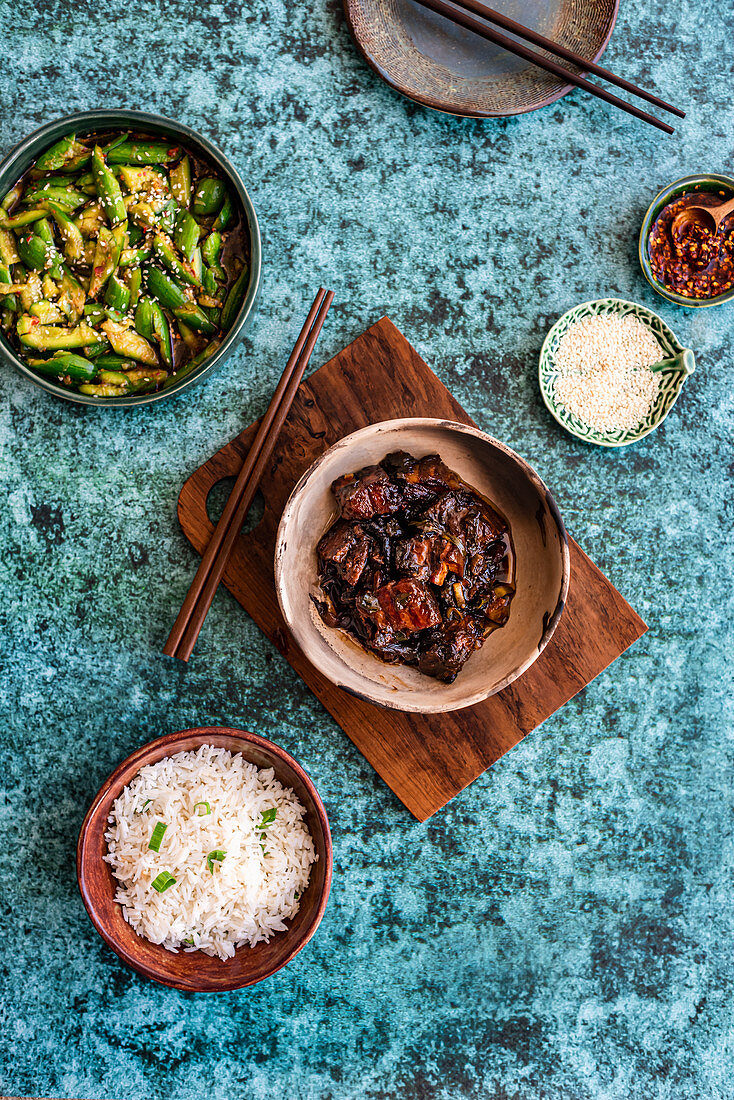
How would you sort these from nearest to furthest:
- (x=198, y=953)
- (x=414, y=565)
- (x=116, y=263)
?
(x=414, y=565), (x=198, y=953), (x=116, y=263)

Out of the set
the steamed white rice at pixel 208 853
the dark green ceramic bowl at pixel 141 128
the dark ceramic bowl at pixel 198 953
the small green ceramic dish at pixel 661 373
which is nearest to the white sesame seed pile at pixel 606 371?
the small green ceramic dish at pixel 661 373

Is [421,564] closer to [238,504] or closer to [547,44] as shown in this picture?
[238,504]

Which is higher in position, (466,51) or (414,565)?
(466,51)

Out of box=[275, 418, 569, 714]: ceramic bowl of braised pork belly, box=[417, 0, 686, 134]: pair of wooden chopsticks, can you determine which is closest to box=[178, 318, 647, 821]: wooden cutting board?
box=[275, 418, 569, 714]: ceramic bowl of braised pork belly

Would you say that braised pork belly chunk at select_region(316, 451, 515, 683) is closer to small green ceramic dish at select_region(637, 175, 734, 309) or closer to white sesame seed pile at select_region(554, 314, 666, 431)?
white sesame seed pile at select_region(554, 314, 666, 431)

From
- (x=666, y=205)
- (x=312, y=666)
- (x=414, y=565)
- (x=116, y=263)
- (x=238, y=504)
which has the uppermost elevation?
(x=666, y=205)

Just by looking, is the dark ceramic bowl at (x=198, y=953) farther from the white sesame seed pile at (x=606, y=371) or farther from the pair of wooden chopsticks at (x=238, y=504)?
the white sesame seed pile at (x=606, y=371)

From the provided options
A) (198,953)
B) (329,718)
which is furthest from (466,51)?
(198,953)

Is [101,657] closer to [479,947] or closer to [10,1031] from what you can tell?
[10,1031]
